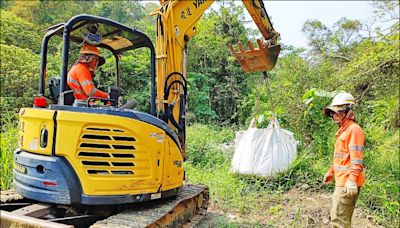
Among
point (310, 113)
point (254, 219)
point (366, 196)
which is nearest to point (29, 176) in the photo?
point (254, 219)

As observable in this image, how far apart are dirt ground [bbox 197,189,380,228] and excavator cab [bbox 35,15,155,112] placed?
7.34 ft

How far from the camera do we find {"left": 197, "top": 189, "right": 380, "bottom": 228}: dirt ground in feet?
16.0

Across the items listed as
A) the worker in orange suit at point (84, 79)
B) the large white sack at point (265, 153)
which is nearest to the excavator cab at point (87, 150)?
the worker in orange suit at point (84, 79)

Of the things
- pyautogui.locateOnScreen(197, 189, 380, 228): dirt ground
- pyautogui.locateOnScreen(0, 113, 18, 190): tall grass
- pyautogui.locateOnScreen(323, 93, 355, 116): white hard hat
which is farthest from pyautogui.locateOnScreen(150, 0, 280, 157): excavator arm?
pyautogui.locateOnScreen(0, 113, 18, 190): tall grass

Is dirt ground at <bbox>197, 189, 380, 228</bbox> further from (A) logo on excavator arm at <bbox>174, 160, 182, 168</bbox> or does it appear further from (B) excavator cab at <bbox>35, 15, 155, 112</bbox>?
(B) excavator cab at <bbox>35, 15, 155, 112</bbox>

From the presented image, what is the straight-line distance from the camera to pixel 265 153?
19.9 ft

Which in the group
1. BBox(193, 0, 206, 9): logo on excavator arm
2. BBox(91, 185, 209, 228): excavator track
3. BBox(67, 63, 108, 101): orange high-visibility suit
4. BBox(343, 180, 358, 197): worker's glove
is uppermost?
BBox(193, 0, 206, 9): logo on excavator arm

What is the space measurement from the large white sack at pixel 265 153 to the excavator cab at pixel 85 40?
2.84 meters

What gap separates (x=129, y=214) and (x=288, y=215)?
2.61m

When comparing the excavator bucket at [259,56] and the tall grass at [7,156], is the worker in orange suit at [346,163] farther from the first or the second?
the tall grass at [7,156]

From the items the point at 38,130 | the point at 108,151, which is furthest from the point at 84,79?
the point at 108,151

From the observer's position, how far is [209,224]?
486 cm

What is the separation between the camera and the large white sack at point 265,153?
19.9ft


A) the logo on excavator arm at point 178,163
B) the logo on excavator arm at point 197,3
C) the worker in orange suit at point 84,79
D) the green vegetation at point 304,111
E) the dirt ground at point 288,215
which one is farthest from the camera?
the green vegetation at point 304,111
